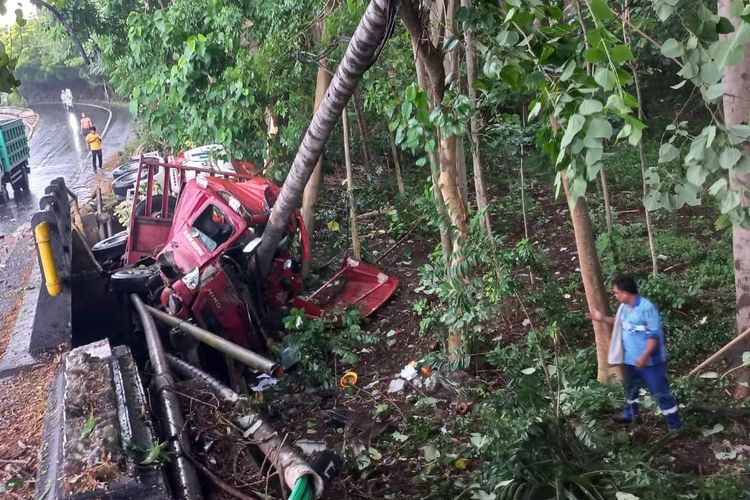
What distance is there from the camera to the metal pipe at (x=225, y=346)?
17.3 ft

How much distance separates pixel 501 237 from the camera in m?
5.97

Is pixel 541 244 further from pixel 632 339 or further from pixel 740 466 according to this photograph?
pixel 740 466

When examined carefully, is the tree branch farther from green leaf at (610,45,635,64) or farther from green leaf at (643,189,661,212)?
green leaf at (643,189,661,212)

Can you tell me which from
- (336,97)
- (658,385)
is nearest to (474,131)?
(336,97)

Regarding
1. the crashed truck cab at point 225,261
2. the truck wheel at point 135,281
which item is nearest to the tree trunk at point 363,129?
the crashed truck cab at point 225,261

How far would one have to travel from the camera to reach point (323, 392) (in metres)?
6.76

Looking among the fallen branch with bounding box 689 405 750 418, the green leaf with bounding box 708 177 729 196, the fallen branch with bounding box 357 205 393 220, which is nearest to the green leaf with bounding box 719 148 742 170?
the green leaf with bounding box 708 177 729 196

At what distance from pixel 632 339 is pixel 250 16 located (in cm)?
684

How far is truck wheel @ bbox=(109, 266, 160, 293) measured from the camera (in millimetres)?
7547

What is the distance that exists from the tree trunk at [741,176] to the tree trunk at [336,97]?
200 cm

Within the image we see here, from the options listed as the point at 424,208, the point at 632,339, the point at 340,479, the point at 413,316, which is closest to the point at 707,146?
the point at 632,339

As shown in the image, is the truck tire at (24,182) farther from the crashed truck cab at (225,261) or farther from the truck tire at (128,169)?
the crashed truck cab at (225,261)

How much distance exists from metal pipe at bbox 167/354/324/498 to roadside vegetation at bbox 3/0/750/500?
1.86 feet

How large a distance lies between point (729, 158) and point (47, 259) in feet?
20.0
